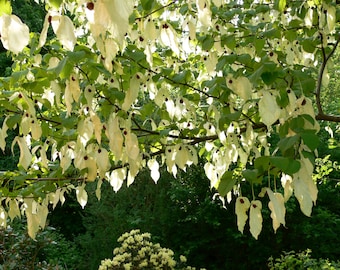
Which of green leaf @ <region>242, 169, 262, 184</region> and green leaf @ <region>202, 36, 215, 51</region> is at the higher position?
green leaf @ <region>202, 36, 215, 51</region>

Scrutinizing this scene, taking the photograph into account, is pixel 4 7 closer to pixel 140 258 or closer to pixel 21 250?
pixel 140 258

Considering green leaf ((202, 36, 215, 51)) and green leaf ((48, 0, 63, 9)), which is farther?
green leaf ((202, 36, 215, 51))

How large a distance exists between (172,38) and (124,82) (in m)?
0.27

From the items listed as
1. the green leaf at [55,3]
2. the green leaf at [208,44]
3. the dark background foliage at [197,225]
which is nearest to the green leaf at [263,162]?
the green leaf at [55,3]

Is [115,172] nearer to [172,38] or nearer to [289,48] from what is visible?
[172,38]

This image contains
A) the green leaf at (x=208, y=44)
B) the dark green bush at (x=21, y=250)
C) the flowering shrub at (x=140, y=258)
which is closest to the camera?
the green leaf at (x=208, y=44)

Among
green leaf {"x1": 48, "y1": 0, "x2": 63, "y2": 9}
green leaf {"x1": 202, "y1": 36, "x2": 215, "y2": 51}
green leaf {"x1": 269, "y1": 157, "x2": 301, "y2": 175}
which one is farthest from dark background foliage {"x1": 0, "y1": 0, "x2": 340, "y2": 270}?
green leaf {"x1": 48, "y1": 0, "x2": 63, "y2": 9}

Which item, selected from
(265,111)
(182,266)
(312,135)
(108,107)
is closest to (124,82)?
(108,107)

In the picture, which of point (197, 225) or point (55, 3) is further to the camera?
point (197, 225)

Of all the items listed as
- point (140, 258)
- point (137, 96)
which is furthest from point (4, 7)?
point (140, 258)

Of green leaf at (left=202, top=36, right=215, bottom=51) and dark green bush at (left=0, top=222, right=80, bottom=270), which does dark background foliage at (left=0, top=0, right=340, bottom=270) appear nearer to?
dark green bush at (left=0, top=222, right=80, bottom=270)

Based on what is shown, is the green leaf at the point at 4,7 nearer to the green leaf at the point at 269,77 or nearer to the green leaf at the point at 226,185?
the green leaf at the point at 226,185

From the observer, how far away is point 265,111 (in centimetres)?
130

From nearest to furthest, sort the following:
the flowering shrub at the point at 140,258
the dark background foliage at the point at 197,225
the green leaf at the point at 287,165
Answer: the green leaf at the point at 287,165
the flowering shrub at the point at 140,258
the dark background foliage at the point at 197,225
